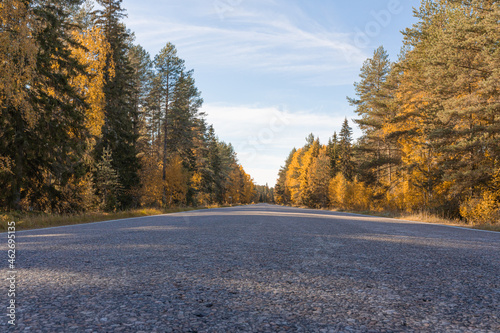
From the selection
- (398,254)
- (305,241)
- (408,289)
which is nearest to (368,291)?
(408,289)

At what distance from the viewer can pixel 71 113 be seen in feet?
45.8

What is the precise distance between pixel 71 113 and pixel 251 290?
14052mm

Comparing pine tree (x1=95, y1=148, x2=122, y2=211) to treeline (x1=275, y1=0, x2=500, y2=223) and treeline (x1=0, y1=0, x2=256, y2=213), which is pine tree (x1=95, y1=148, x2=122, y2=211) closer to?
treeline (x1=0, y1=0, x2=256, y2=213)

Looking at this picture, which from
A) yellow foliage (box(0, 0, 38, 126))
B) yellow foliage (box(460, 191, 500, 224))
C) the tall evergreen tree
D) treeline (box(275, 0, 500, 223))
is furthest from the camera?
the tall evergreen tree

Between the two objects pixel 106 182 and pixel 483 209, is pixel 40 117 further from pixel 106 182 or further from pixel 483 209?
pixel 483 209

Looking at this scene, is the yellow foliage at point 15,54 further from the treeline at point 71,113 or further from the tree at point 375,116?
the tree at point 375,116

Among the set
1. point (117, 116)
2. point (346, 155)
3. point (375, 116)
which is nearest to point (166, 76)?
point (117, 116)

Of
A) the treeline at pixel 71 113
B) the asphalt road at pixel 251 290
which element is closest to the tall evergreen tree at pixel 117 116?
the treeline at pixel 71 113

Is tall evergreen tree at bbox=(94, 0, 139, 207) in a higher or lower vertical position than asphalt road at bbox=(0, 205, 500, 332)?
higher

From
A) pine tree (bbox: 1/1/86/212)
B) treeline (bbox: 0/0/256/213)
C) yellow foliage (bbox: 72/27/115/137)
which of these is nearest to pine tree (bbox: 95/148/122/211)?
treeline (bbox: 0/0/256/213)

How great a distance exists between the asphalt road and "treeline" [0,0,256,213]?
8810 mm

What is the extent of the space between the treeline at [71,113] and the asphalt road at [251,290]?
28.9ft

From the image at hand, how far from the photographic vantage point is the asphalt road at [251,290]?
227cm

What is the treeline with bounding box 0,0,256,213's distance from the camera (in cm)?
1143
